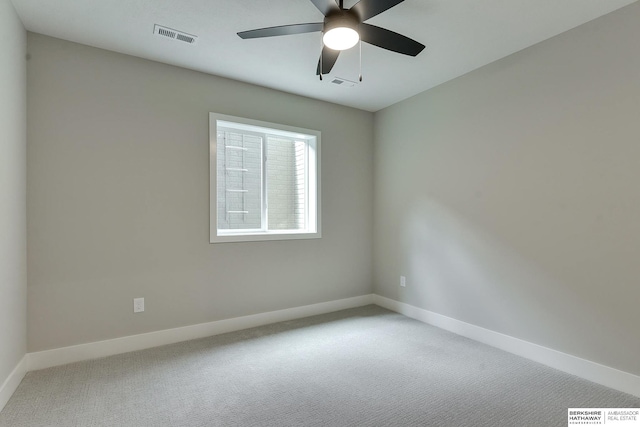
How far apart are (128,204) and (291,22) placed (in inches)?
83.7

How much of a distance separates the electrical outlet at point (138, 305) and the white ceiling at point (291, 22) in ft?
7.44

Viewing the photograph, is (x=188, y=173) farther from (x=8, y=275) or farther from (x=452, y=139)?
(x=452, y=139)

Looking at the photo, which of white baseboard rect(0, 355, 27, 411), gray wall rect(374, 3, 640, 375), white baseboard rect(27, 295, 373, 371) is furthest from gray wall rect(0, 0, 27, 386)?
gray wall rect(374, 3, 640, 375)

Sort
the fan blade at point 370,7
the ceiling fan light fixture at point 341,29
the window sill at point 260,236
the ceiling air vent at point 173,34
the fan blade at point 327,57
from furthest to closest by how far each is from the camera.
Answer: the window sill at point 260,236
the ceiling air vent at point 173,34
the fan blade at point 327,57
the ceiling fan light fixture at point 341,29
the fan blade at point 370,7

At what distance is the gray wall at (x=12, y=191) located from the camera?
6.81ft

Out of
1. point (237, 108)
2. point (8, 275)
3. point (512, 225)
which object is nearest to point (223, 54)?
point (237, 108)

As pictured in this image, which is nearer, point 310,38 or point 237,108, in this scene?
point 310,38

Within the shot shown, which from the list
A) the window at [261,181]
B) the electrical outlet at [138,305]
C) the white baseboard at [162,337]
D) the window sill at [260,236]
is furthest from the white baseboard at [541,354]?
the electrical outlet at [138,305]

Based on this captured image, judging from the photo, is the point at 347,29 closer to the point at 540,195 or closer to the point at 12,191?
the point at 540,195

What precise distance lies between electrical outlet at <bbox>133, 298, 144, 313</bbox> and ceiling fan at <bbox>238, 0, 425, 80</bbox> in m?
2.45

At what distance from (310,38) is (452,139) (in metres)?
1.84

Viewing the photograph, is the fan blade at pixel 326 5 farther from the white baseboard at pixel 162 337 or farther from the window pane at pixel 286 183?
the white baseboard at pixel 162 337

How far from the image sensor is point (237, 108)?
11.5ft

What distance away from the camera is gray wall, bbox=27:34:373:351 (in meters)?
2.62
